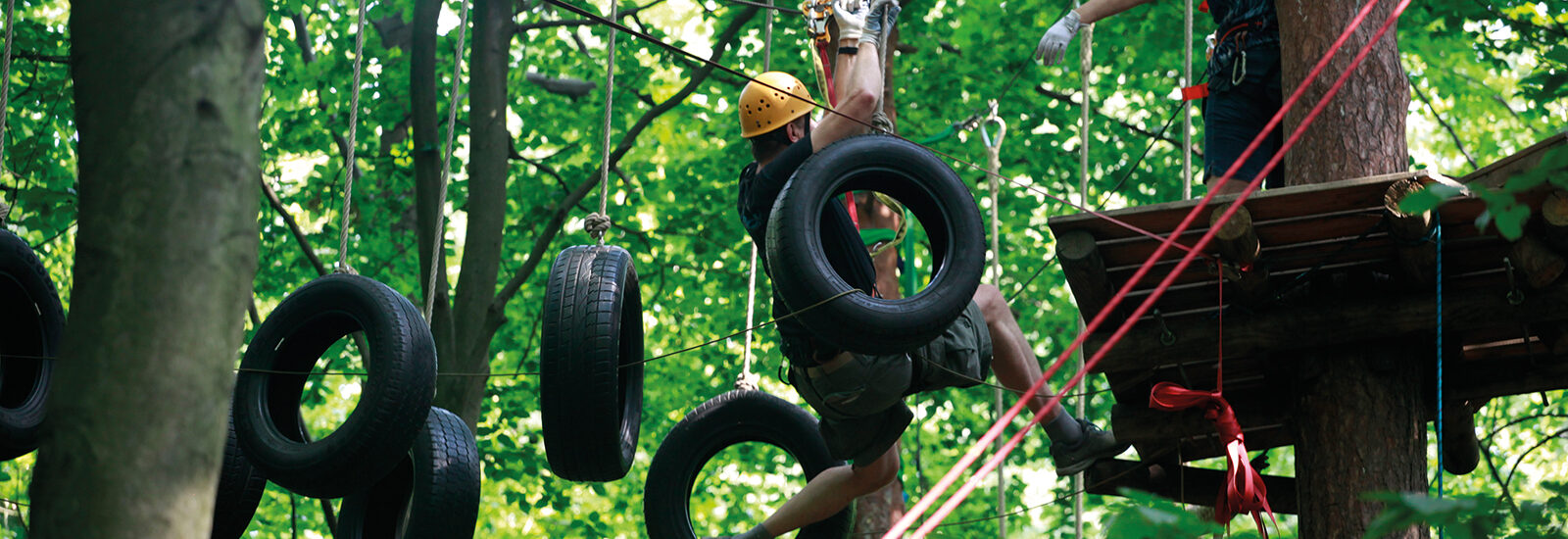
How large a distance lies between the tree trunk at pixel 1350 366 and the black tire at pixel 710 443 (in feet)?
5.81

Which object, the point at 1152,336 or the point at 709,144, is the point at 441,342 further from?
the point at 1152,336

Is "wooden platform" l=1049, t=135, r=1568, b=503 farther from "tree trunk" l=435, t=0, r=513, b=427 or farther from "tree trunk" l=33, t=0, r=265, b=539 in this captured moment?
"tree trunk" l=435, t=0, r=513, b=427

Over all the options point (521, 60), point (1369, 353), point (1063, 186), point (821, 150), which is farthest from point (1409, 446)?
point (521, 60)

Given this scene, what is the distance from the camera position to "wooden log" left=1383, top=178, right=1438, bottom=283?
171 inches

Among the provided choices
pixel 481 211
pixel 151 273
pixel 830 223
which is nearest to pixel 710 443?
pixel 830 223

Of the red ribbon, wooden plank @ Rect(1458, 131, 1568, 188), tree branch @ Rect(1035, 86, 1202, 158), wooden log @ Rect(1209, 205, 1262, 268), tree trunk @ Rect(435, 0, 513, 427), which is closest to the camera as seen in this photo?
wooden plank @ Rect(1458, 131, 1568, 188)

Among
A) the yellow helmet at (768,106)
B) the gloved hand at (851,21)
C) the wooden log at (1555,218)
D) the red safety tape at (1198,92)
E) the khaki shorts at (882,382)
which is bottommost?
the khaki shorts at (882,382)

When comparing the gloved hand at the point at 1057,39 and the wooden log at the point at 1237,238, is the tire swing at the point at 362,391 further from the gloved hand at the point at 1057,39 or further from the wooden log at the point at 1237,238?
the wooden log at the point at 1237,238

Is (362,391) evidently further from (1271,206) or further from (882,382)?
(1271,206)

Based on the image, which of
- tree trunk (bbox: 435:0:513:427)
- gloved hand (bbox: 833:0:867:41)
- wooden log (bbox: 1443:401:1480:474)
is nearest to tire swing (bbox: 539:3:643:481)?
gloved hand (bbox: 833:0:867:41)

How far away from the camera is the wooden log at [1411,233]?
4.35 metres

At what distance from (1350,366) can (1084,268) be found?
95cm

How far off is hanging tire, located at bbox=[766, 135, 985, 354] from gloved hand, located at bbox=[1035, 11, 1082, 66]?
904 mm

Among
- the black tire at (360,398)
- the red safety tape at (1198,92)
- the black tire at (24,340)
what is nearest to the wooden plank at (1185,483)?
the red safety tape at (1198,92)
